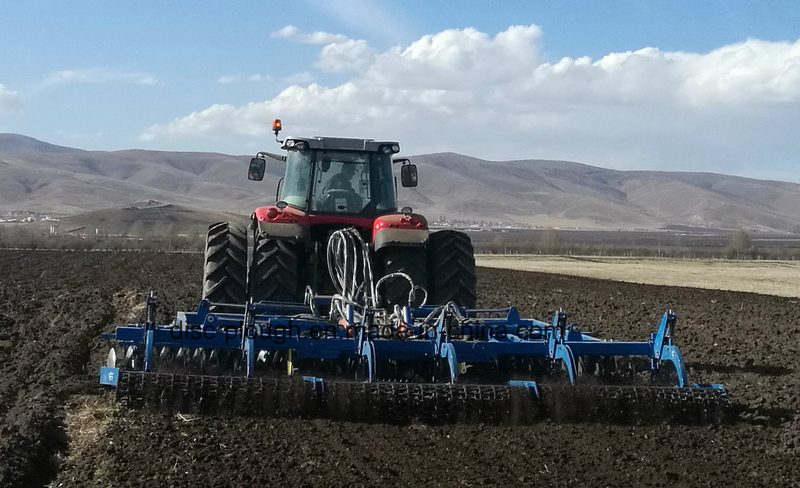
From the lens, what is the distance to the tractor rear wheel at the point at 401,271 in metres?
8.40

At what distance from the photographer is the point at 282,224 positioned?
8.37 meters

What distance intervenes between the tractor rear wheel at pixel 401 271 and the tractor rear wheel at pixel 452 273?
22 cm

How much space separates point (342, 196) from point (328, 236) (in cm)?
53

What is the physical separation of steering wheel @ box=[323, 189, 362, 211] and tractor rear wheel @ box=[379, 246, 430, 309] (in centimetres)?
89

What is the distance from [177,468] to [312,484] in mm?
777

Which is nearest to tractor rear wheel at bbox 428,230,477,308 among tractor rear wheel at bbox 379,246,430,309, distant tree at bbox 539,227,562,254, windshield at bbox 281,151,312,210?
tractor rear wheel at bbox 379,246,430,309

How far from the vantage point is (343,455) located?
5.46m

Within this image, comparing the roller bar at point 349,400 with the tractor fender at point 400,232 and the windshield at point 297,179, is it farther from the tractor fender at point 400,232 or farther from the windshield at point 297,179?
Result: the windshield at point 297,179

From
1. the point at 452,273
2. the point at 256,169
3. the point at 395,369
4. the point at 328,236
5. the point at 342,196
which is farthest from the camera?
the point at 256,169

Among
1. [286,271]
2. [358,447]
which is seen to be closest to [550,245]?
[286,271]

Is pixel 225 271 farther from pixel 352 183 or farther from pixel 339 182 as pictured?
pixel 352 183

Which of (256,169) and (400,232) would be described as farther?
(256,169)

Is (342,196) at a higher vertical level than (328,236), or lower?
A: higher

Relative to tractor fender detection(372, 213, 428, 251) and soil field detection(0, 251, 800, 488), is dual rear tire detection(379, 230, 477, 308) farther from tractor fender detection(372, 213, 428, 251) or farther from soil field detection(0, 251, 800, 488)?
soil field detection(0, 251, 800, 488)
